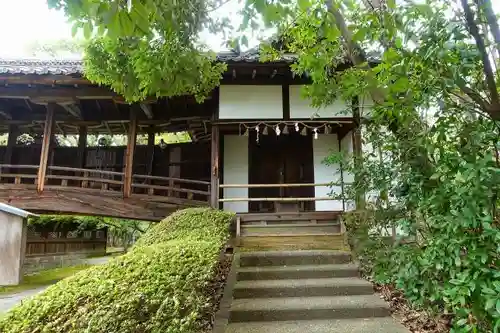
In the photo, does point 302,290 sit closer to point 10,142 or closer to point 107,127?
point 107,127

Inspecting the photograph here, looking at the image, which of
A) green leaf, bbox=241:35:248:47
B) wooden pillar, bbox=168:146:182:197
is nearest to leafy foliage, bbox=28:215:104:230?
wooden pillar, bbox=168:146:182:197

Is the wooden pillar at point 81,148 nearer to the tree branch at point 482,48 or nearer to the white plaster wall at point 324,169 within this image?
the white plaster wall at point 324,169

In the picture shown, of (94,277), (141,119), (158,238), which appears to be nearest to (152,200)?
(141,119)

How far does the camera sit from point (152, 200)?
8836 mm

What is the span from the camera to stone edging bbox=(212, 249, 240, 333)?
12.7 ft

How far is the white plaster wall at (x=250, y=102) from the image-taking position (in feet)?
29.2

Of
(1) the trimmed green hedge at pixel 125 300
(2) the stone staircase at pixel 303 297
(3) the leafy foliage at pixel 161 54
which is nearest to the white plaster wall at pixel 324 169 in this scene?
(2) the stone staircase at pixel 303 297

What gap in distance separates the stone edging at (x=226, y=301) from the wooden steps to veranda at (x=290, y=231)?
99cm

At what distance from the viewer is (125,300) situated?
7.91ft

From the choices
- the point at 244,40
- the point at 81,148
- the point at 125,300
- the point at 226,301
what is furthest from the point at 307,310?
the point at 81,148

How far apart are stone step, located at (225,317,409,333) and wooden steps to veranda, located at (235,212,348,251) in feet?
7.86

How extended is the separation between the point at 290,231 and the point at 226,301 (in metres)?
3.14

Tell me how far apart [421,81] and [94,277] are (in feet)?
9.37

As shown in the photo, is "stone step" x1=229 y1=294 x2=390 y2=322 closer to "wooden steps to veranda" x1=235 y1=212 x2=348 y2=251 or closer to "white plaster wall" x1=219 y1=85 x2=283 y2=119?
"wooden steps to veranda" x1=235 y1=212 x2=348 y2=251
